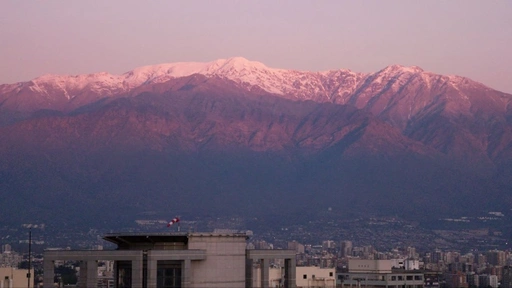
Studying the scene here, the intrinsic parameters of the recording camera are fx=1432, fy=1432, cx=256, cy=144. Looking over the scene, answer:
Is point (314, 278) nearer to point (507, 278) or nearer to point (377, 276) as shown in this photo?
point (377, 276)

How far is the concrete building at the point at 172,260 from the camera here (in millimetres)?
48500

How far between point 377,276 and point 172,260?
85.6 metres

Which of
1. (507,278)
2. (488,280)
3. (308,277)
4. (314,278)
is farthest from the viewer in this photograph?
(507,278)

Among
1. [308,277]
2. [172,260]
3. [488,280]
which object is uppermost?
[488,280]

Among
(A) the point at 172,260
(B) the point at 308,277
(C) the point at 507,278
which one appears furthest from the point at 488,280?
(A) the point at 172,260

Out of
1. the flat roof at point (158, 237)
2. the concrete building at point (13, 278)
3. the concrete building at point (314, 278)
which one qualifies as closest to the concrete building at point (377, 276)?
the concrete building at point (314, 278)

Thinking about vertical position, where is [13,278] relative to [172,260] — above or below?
above

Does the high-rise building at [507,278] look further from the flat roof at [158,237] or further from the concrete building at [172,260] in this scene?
the flat roof at [158,237]

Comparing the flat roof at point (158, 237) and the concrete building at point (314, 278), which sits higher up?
the concrete building at point (314, 278)

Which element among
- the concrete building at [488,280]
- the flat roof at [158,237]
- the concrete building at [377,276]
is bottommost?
the flat roof at [158,237]

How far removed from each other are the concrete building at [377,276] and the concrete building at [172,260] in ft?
246

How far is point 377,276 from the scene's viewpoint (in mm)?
132875

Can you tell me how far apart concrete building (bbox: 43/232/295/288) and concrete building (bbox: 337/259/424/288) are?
246ft

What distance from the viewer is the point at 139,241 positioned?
51125 mm
